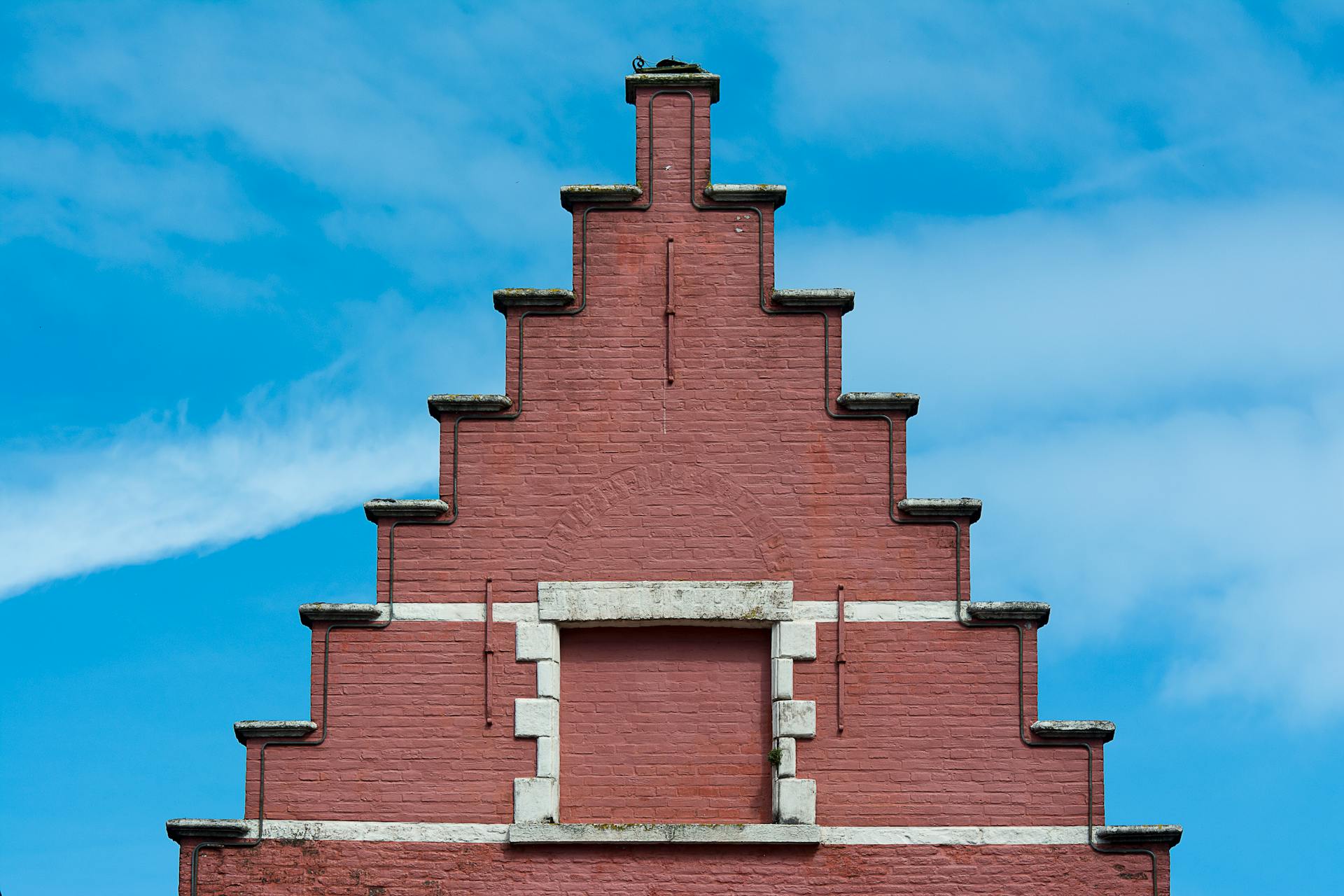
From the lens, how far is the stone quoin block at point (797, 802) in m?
16.5

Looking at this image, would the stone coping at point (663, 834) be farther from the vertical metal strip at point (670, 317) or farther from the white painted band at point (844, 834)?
the vertical metal strip at point (670, 317)

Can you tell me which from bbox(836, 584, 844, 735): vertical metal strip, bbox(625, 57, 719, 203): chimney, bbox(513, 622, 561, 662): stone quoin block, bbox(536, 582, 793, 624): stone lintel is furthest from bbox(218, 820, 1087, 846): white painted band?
bbox(625, 57, 719, 203): chimney

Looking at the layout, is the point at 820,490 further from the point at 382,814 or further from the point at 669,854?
the point at 382,814

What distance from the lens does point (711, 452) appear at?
17.3 metres

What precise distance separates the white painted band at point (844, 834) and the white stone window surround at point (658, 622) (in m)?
0.60

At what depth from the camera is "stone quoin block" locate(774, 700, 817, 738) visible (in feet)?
54.9

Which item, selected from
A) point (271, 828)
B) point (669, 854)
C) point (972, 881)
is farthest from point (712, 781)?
point (271, 828)

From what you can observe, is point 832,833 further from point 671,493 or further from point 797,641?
point 671,493

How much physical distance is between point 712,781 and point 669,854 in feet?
2.27

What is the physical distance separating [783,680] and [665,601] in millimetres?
1063

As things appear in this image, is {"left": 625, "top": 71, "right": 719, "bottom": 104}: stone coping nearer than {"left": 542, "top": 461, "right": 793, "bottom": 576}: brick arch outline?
No

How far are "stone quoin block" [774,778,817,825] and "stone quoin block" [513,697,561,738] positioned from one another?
1.76m

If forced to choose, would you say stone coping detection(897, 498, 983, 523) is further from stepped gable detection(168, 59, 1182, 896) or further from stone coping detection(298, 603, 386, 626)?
stone coping detection(298, 603, 386, 626)

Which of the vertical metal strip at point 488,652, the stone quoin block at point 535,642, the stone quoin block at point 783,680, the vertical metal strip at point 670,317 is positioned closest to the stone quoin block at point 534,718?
the vertical metal strip at point 488,652
